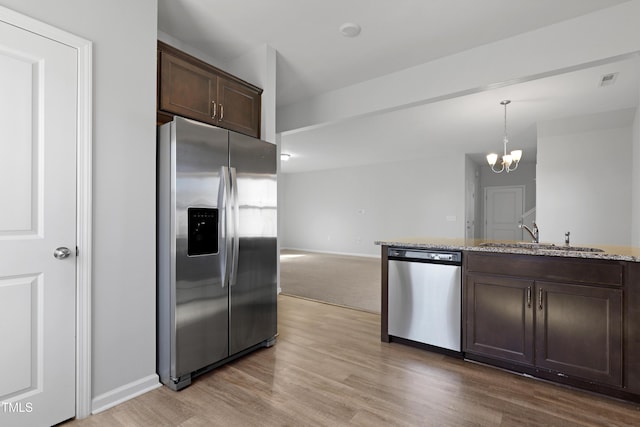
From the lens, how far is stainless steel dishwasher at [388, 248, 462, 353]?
8.27 ft

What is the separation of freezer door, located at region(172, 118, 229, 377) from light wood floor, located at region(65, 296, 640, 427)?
26 cm

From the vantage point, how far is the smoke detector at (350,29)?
104 inches

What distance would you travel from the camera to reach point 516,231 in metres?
8.81

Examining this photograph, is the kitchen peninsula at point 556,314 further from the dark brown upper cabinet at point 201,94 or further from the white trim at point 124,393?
the white trim at point 124,393

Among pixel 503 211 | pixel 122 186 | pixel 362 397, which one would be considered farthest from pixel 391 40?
pixel 503 211

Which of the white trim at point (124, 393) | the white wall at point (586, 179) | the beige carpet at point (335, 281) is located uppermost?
the white wall at point (586, 179)

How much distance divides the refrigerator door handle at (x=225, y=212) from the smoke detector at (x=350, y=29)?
1.58 m

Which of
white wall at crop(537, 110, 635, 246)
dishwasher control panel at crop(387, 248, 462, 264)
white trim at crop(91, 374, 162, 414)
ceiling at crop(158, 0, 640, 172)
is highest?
ceiling at crop(158, 0, 640, 172)

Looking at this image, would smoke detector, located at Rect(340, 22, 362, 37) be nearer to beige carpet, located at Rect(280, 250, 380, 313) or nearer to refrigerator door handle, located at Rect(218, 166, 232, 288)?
refrigerator door handle, located at Rect(218, 166, 232, 288)

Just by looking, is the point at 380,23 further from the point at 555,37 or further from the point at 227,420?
the point at 227,420

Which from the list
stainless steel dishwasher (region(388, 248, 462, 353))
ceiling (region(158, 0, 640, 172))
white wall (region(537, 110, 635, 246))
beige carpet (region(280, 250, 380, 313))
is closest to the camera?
ceiling (region(158, 0, 640, 172))

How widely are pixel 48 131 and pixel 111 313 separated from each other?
42.2 inches

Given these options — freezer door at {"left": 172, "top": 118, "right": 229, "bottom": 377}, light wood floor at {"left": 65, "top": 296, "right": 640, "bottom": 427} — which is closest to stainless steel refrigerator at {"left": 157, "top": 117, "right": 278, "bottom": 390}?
freezer door at {"left": 172, "top": 118, "right": 229, "bottom": 377}

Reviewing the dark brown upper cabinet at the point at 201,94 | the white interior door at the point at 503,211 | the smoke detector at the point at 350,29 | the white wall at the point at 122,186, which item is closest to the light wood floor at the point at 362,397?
the white wall at the point at 122,186
